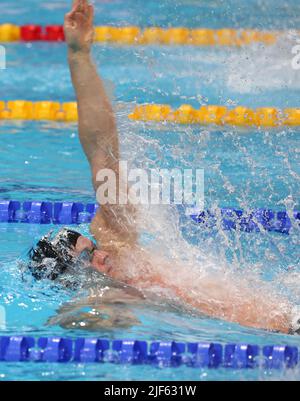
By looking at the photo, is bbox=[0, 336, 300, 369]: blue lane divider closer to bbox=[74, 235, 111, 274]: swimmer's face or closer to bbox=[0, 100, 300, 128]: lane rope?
bbox=[74, 235, 111, 274]: swimmer's face

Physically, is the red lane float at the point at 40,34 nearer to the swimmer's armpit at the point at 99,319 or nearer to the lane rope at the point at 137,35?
the lane rope at the point at 137,35

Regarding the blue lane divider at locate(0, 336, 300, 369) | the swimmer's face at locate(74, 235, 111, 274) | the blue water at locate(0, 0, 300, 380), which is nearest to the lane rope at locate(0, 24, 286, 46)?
the blue water at locate(0, 0, 300, 380)

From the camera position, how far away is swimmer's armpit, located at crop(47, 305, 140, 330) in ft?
9.62

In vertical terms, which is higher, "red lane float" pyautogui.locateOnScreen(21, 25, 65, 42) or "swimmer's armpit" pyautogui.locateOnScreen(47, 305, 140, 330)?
"red lane float" pyautogui.locateOnScreen(21, 25, 65, 42)

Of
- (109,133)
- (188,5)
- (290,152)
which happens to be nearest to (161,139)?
(290,152)

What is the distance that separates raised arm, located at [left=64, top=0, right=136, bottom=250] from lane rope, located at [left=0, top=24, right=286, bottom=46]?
4.66 meters

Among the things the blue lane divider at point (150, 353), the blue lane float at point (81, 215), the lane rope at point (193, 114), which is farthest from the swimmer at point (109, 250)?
the lane rope at point (193, 114)

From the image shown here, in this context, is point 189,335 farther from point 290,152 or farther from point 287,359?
point 290,152

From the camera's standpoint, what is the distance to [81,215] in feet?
14.2

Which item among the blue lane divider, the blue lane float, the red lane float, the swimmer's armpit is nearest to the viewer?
the blue lane divider

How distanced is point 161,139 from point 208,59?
7.27ft

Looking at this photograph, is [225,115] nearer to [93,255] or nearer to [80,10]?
[80,10]

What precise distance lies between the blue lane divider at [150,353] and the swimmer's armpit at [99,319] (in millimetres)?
126

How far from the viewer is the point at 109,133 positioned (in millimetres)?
3197
